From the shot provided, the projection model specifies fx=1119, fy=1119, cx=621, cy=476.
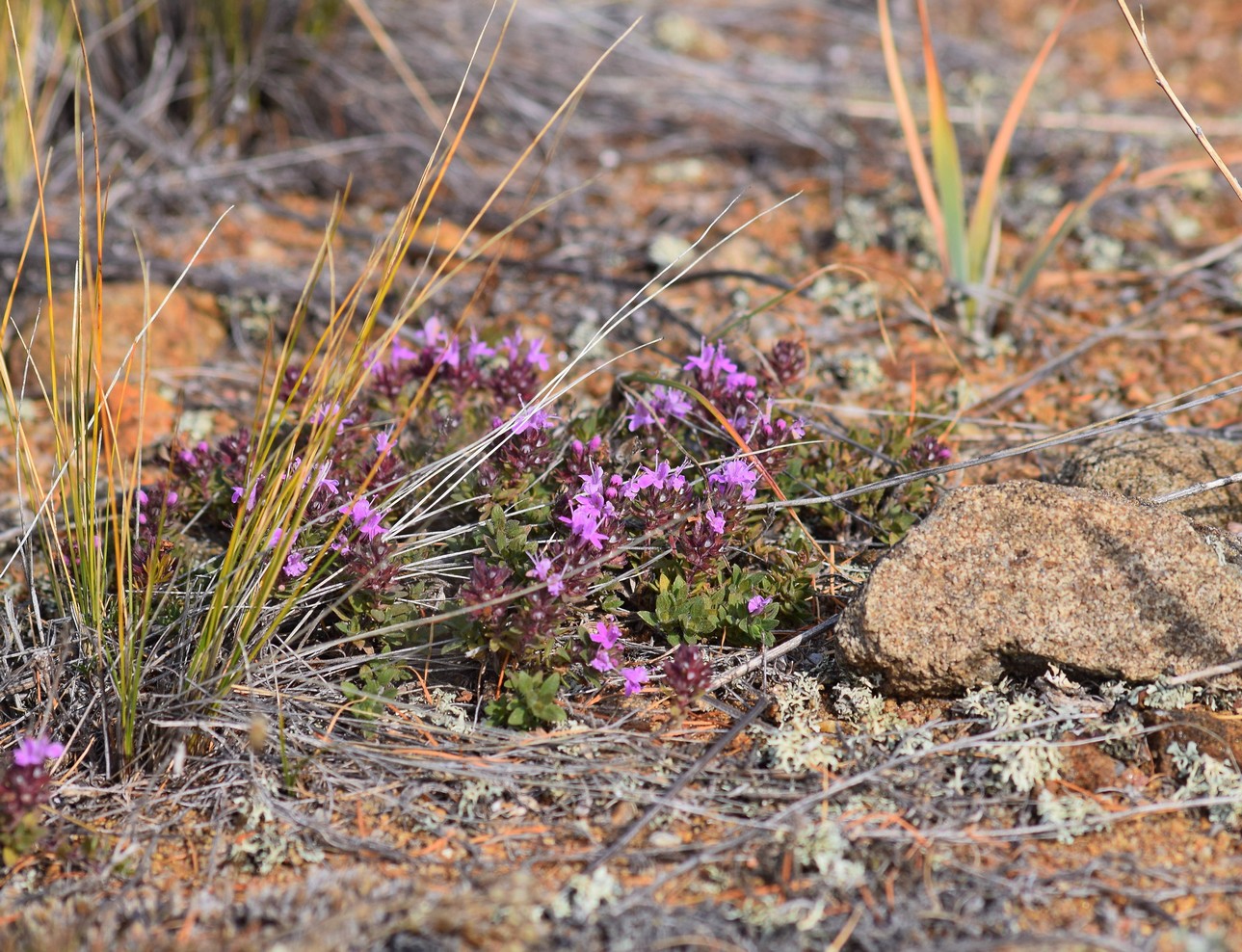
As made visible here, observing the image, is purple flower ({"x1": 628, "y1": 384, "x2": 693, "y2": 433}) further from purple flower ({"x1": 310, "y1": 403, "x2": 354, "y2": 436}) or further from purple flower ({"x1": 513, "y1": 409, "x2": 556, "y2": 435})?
purple flower ({"x1": 310, "y1": 403, "x2": 354, "y2": 436})

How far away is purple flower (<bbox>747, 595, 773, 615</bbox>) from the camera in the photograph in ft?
9.09

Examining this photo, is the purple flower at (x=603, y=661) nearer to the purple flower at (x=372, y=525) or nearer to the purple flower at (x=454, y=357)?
the purple flower at (x=372, y=525)

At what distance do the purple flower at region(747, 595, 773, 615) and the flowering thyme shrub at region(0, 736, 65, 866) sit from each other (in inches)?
62.7

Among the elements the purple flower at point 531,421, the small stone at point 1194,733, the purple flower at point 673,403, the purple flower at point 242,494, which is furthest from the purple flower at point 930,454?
the purple flower at point 242,494

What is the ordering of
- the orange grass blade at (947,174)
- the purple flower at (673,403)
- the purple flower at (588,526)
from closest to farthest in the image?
the purple flower at (588,526)
the purple flower at (673,403)
the orange grass blade at (947,174)

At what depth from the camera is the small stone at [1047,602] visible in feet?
8.27

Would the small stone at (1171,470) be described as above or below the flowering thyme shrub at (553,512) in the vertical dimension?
above

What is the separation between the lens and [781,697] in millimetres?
2654

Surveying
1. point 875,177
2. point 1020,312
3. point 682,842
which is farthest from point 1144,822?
point 875,177

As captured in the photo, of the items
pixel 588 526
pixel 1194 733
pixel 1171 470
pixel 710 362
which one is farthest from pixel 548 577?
pixel 1171 470

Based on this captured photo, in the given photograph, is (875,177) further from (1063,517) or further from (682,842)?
(682,842)

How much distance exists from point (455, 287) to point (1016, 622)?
103 inches

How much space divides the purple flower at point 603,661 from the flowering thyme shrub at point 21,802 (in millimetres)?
1169

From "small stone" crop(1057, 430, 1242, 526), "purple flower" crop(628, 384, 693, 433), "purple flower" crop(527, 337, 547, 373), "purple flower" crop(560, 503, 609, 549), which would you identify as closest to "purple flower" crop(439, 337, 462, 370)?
"purple flower" crop(527, 337, 547, 373)
